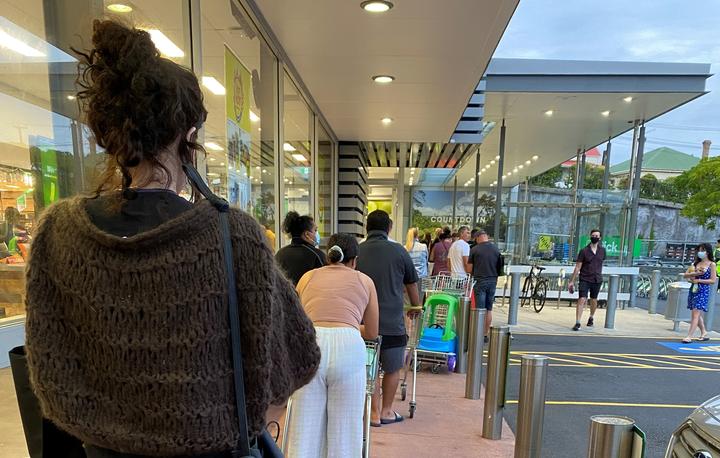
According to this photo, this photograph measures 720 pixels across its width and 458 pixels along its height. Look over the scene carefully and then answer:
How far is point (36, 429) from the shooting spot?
102cm

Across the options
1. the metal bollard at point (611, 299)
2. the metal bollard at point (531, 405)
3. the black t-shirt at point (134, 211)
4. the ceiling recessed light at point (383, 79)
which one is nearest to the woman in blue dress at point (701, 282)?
the metal bollard at point (611, 299)

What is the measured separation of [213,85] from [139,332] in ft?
10.6

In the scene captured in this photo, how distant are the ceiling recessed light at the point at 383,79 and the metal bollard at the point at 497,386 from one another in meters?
3.54

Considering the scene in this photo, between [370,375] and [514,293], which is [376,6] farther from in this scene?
[514,293]

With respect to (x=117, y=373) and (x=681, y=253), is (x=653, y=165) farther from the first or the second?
A: (x=117, y=373)

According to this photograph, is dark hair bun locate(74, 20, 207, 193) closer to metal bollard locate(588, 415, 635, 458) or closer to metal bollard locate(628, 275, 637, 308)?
metal bollard locate(588, 415, 635, 458)

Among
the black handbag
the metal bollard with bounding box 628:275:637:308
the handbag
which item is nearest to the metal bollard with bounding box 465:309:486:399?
the handbag

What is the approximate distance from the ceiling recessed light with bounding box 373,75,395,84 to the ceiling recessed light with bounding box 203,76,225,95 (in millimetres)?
2486

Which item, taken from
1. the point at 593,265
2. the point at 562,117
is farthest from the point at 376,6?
the point at 562,117

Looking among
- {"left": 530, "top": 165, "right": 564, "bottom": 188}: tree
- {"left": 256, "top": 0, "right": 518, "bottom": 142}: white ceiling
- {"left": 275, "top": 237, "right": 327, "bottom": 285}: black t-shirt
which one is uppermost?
{"left": 256, "top": 0, "right": 518, "bottom": 142}: white ceiling

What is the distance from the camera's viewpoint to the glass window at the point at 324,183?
348 inches

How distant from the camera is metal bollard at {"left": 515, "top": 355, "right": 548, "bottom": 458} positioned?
317cm

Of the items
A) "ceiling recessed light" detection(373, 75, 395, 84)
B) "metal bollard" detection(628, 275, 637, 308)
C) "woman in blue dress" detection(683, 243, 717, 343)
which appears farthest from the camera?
"metal bollard" detection(628, 275, 637, 308)

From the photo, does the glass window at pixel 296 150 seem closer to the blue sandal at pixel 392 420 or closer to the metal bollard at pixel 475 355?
the metal bollard at pixel 475 355
